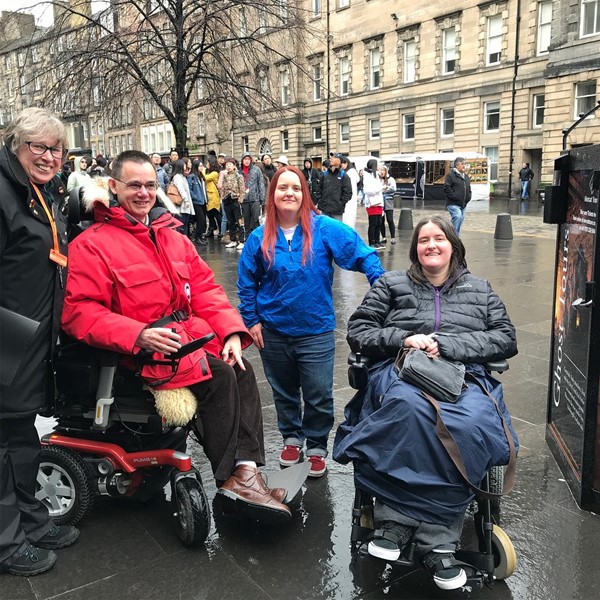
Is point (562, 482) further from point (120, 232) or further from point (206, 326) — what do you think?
point (120, 232)

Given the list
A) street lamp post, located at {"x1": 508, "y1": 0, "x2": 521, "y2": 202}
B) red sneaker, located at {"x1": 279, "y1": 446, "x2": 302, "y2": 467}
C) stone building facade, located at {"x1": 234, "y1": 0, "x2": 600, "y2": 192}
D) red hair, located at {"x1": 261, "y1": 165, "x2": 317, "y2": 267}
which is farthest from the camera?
street lamp post, located at {"x1": 508, "y1": 0, "x2": 521, "y2": 202}

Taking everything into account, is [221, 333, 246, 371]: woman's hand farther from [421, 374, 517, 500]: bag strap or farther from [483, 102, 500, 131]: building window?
[483, 102, 500, 131]: building window

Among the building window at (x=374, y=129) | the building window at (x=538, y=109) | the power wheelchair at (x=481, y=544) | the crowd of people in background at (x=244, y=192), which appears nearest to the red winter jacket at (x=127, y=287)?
the power wheelchair at (x=481, y=544)

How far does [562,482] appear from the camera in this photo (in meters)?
3.46

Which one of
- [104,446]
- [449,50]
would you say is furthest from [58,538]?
[449,50]

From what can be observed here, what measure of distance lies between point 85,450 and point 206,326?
0.81m

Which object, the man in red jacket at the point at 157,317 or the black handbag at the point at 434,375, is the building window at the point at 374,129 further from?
the black handbag at the point at 434,375

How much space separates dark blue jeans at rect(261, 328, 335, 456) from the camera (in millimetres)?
3586

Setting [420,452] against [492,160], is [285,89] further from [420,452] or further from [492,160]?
[420,452]

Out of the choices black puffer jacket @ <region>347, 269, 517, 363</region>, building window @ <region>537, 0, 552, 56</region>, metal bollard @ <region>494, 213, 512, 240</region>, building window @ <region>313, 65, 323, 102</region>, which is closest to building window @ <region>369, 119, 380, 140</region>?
building window @ <region>313, 65, 323, 102</region>

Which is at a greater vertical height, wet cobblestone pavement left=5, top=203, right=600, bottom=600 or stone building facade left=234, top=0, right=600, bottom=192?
stone building facade left=234, top=0, right=600, bottom=192

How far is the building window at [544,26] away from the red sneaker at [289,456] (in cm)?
3334

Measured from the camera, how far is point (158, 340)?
9.00ft

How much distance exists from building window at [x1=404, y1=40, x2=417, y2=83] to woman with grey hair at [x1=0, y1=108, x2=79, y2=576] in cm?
3865
